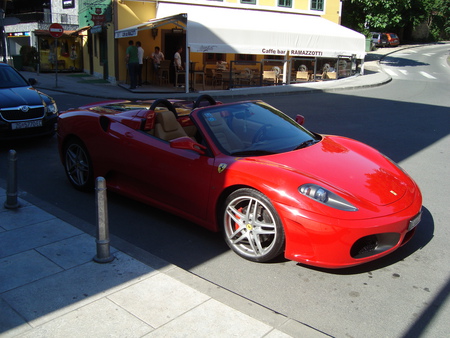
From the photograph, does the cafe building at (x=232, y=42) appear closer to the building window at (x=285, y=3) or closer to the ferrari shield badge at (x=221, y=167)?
the building window at (x=285, y=3)

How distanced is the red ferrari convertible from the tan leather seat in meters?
0.01

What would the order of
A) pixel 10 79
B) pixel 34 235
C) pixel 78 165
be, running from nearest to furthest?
pixel 34 235
pixel 78 165
pixel 10 79

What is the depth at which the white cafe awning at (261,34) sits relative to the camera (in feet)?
63.1

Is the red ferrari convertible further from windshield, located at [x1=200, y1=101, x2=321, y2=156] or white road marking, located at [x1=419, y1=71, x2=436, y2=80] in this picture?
white road marking, located at [x1=419, y1=71, x2=436, y2=80]

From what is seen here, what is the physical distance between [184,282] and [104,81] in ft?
72.6

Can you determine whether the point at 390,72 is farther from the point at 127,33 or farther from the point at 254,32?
the point at 127,33

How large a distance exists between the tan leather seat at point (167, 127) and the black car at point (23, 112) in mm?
4210

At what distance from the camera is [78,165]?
598cm

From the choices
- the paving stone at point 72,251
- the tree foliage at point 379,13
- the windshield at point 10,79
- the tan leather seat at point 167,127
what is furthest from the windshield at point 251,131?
the tree foliage at point 379,13

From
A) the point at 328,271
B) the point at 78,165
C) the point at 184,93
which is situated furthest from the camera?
the point at 184,93

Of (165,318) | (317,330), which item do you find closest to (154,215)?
(165,318)

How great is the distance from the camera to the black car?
320 inches

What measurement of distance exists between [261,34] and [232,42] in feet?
6.32

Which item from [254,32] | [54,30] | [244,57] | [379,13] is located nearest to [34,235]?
[54,30]
